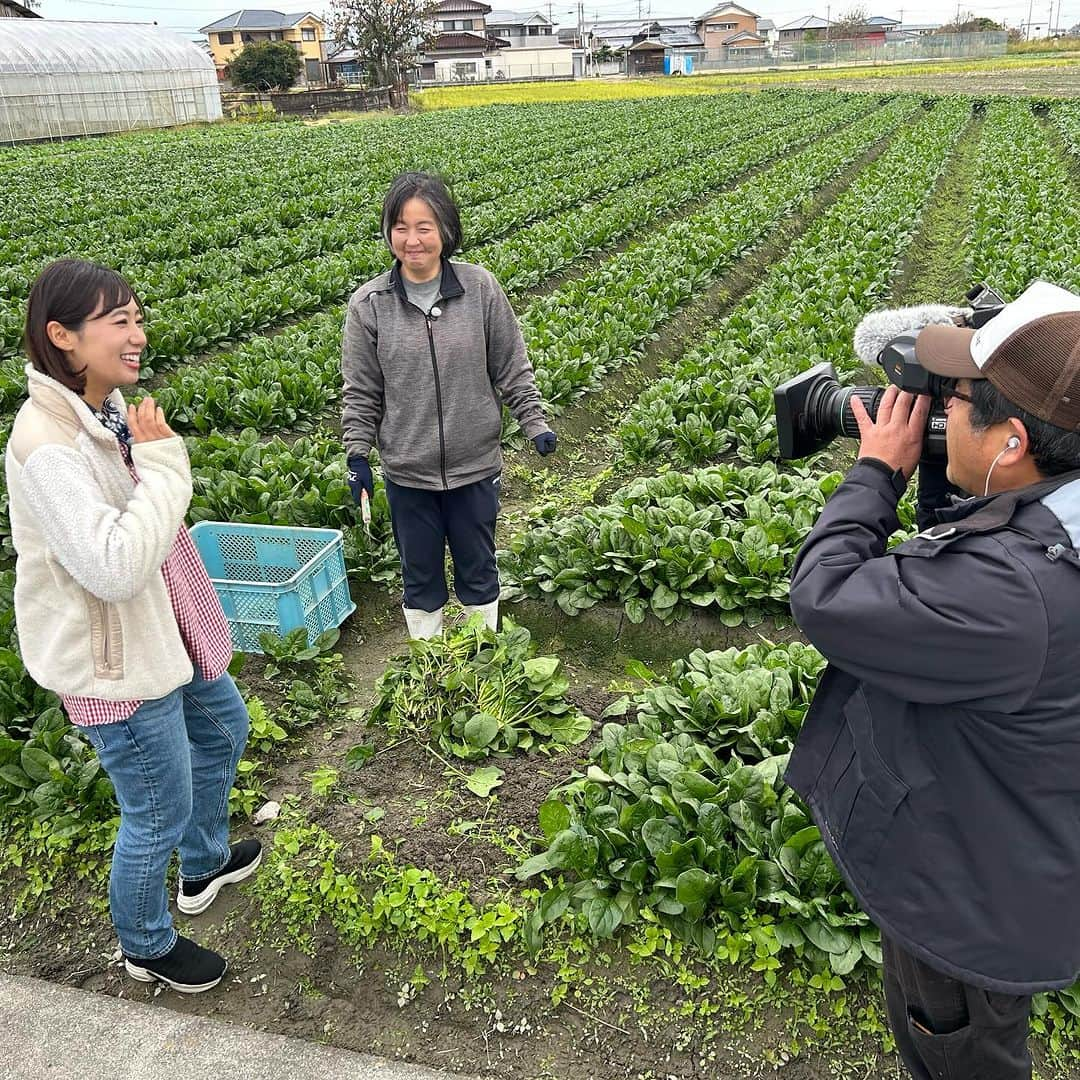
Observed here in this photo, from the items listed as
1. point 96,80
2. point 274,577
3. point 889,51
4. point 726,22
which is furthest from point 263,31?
point 274,577

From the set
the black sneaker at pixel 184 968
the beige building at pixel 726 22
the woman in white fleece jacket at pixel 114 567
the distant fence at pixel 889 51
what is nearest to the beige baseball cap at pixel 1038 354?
the woman in white fleece jacket at pixel 114 567

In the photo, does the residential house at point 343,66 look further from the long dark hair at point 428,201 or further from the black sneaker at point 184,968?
the black sneaker at point 184,968

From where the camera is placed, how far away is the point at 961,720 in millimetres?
1885

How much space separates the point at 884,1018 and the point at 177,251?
15131 millimetres

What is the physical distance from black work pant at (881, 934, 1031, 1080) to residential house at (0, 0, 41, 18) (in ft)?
196

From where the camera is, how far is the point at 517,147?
94.1 ft

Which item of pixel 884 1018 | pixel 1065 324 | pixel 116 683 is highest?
pixel 1065 324

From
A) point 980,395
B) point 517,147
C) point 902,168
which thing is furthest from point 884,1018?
point 517,147

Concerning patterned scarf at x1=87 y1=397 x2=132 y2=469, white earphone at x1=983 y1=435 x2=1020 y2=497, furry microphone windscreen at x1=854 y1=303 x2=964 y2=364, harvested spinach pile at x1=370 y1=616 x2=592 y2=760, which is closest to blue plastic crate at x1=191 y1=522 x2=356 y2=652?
harvested spinach pile at x1=370 y1=616 x2=592 y2=760

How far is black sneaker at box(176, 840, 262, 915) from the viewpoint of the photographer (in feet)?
11.3

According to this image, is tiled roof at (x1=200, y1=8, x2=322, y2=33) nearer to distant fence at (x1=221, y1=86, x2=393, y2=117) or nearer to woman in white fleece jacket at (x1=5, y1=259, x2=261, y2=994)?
distant fence at (x1=221, y1=86, x2=393, y2=117)

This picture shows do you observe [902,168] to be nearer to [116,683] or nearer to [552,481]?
[552,481]

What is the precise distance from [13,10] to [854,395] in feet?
199

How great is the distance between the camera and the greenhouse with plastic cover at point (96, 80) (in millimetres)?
37094
